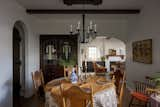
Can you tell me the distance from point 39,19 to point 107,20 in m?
2.52

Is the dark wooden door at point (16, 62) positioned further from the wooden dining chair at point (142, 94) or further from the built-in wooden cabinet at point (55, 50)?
the wooden dining chair at point (142, 94)

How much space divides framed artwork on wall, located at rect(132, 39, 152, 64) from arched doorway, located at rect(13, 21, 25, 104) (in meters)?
3.48

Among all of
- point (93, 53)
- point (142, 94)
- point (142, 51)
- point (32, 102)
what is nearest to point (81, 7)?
point (142, 51)

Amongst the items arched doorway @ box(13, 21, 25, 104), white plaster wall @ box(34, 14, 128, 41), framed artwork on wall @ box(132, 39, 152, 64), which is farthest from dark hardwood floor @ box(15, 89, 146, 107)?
white plaster wall @ box(34, 14, 128, 41)

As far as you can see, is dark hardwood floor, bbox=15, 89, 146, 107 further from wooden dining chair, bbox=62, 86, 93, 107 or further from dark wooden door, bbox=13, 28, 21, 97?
wooden dining chair, bbox=62, 86, 93, 107

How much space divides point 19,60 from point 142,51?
3661mm

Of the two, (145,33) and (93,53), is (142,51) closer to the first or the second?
(145,33)

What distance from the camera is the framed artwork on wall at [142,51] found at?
17.4ft

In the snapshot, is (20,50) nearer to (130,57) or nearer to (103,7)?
(103,7)

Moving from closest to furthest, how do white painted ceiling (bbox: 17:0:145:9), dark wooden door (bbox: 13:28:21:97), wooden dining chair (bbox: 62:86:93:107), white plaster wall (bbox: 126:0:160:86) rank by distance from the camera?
wooden dining chair (bbox: 62:86:93:107) → white plaster wall (bbox: 126:0:160:86) → white painted ceiling (bbox: 17:0:145:9) → dark wooden door (bbox: 13:28:21:97)

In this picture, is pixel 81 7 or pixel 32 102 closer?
pixel 32 102

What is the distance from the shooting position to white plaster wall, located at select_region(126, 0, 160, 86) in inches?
194

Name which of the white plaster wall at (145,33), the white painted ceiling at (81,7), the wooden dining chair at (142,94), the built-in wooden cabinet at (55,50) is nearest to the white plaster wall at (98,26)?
the built-in wooden cabinet at (55,50)

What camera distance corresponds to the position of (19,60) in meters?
6.30
